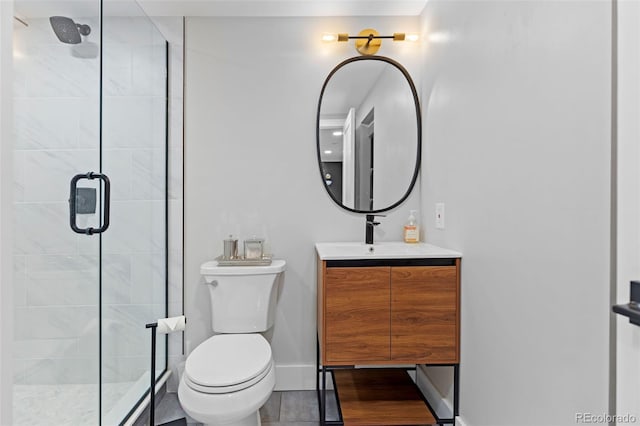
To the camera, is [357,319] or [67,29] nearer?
[67,29]

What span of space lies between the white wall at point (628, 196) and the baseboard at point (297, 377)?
1.67m

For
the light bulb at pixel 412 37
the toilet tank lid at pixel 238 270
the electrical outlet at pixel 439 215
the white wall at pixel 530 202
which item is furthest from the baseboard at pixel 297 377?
the light bulb at pixel 412 37

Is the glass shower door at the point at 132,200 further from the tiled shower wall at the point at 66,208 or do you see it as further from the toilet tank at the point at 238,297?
the toilet tank at the point at 238,297

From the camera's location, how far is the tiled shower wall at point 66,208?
4.63ft

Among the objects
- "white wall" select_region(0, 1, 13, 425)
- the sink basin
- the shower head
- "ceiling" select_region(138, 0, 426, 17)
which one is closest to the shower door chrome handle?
the shower head

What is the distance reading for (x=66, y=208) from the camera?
1.45 metres

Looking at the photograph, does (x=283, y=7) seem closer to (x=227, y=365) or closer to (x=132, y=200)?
(x=132, y=200)

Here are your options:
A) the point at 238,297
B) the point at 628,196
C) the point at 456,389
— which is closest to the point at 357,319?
the point at 456,389

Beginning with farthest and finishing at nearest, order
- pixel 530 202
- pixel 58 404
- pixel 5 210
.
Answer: pixel 58 404, pixel 530 202, pixel 5 210

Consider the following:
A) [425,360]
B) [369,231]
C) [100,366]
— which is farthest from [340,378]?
[100,366]

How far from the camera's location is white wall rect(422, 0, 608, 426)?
899mm

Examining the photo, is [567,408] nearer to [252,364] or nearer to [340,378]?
[252,364]

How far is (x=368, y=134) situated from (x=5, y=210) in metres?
1.81

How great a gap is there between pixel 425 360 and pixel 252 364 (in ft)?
2.49
